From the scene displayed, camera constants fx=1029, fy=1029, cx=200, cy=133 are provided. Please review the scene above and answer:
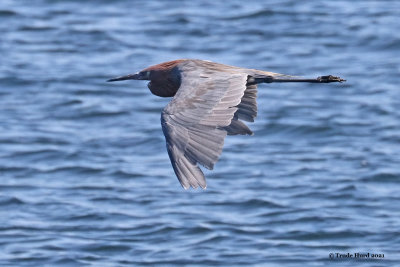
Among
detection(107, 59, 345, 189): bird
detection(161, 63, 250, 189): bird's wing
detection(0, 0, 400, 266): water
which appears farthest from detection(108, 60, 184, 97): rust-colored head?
detection(0, 0, 400, 266): water

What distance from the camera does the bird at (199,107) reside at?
6.74 meters

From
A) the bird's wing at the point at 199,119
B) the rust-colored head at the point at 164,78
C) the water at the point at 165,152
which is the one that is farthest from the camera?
the water at the point at 165,152

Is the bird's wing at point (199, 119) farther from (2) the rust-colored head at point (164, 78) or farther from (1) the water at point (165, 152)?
(1) the water at point (165, 152)

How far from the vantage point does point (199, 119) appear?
7125 millimetres

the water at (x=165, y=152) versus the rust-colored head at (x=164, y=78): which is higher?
the rust-colored head at (x=164, y=78)

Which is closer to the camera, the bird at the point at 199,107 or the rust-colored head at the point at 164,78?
the bird at the point at 199,107

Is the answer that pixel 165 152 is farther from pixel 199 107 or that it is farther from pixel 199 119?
pixel 199 119

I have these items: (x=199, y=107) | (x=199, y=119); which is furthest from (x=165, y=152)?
(x=199, y=119)

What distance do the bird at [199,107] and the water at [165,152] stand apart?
250 cm

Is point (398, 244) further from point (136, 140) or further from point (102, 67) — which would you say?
point (102, 67)

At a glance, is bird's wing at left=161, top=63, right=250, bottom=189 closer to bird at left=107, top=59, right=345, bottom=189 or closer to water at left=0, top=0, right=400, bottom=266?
bird at left=107, top=59, right=345, bottom=189

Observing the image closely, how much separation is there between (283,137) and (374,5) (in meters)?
5.22

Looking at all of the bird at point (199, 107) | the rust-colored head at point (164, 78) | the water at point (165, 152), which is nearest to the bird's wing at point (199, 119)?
the bird at point (199, 107)

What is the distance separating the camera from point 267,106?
1472 cm
